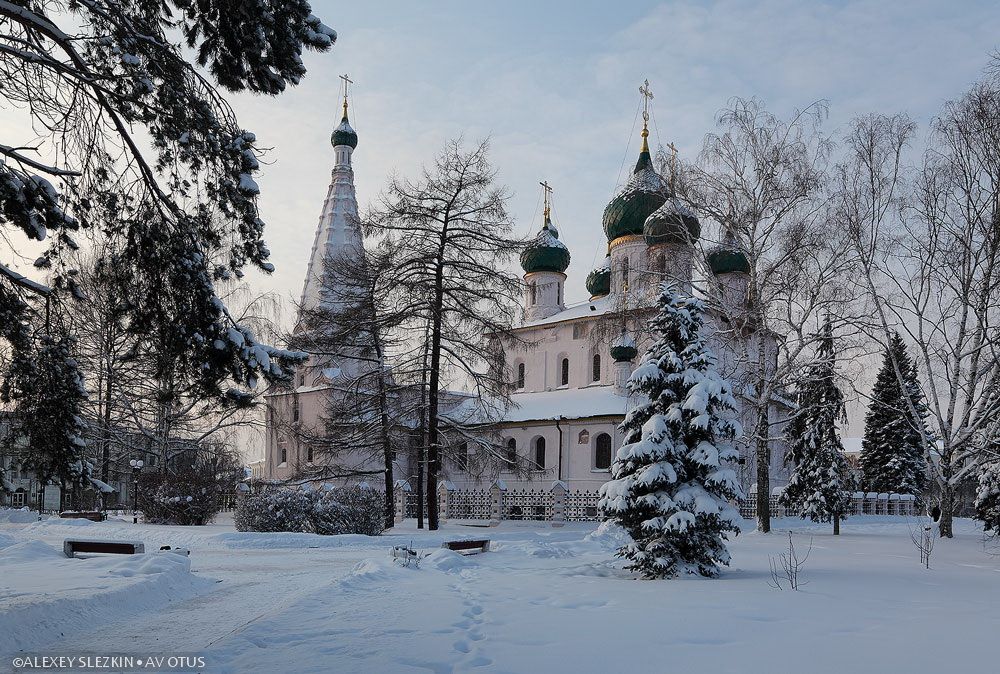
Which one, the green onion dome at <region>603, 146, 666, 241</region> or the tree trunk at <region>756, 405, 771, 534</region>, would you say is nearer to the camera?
the tree trunk at <region>756, 405, 771, 534</region>

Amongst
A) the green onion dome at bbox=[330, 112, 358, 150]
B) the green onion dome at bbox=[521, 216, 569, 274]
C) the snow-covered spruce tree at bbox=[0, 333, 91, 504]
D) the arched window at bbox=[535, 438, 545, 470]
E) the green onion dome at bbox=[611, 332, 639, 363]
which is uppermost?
the green onion dome at bbox=[330, 112, 358, 150]

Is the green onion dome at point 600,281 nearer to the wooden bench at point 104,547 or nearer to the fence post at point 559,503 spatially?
the fence post at point 559,503

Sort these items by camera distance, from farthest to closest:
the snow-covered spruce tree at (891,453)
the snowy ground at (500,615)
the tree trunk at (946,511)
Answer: the snow-covered spruce tree at (891,453) < the tree trunk at (946,511) < the snowy ground at (500,615)

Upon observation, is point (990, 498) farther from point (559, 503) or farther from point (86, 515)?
point (86, 515)

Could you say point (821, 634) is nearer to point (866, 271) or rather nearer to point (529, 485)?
point (866, 271)

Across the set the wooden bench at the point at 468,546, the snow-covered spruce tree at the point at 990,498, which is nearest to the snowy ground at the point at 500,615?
the wooden bench at the point at 468,546

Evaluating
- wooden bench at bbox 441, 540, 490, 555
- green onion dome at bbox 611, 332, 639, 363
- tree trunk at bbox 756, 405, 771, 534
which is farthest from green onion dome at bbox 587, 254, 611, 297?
wooden bench at bbox 441, 540, 490, 555

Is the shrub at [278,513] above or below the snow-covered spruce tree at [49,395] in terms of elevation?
below

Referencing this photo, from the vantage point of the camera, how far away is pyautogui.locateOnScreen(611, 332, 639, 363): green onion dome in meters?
34.5

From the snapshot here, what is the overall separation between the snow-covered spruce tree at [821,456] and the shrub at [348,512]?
39.4 feet

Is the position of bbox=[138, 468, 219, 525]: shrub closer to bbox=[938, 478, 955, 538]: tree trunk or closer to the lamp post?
the lamp post

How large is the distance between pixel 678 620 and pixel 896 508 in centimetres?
3890

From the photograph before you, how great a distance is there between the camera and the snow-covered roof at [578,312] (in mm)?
39125

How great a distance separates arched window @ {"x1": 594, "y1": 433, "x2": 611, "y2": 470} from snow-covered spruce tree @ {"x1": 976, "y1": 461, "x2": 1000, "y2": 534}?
52.4 ft
